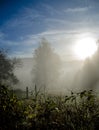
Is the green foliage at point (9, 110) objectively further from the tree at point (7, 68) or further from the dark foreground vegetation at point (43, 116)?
the tree at point (7, 68)

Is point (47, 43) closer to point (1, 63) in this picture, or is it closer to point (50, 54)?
point (50, 54)

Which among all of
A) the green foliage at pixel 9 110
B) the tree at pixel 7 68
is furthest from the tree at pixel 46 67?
the green foliage at pixel 9 110

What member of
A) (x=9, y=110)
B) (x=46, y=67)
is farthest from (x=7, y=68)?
(x=9, y=110)

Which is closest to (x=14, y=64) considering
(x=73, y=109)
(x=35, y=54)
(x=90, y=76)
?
(x=35, y=54)

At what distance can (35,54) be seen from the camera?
2303 inches

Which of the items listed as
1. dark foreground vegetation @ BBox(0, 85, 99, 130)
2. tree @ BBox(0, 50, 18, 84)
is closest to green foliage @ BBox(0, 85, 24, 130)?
dark foreground vegetation @ BBox(0, 85, 99, 130)

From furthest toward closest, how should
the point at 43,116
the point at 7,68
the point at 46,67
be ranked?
the point at 46,67 < the point at 7,68 < the point at 43,116

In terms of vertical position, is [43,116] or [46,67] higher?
[46,67]

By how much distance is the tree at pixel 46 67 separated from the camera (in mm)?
55875

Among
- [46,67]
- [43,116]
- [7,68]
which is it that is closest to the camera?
[43,116]

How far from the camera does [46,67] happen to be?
56250mm

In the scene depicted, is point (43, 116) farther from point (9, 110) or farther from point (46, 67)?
point (46, 67)

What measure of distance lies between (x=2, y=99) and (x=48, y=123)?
1.28 metres

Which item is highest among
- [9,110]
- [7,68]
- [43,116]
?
[7,68]
